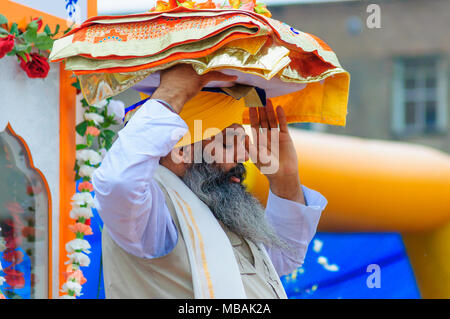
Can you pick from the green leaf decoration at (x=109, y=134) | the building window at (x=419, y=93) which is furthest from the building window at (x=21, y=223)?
the building window at (x=419, y=93)

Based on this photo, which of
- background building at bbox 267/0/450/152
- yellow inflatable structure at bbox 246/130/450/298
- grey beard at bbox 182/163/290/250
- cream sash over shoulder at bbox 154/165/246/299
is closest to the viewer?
cream sash over shoulder at bbox 154/165/246/299

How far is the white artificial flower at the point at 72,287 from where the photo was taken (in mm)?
2650

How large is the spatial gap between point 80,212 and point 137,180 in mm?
1197

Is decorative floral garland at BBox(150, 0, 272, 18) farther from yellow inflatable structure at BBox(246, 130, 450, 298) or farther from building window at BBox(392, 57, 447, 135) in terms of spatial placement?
building window at BBox(392, 57, 447, 135)

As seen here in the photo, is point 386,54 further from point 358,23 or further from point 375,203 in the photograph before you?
point 375,203

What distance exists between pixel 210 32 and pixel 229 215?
0.68m

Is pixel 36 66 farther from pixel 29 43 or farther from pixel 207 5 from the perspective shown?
pixel 207 5

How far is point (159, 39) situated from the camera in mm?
1778

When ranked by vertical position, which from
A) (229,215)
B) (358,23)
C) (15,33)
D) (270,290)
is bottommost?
(270,290)

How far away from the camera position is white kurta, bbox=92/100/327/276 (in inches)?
64.2

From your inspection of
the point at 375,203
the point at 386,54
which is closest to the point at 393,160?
the point at 375,203

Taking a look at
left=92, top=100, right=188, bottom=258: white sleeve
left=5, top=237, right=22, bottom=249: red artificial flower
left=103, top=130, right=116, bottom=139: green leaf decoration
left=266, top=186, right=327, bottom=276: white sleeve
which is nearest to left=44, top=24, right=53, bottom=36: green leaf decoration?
left=103, top=130, right=116, bottom=139: green leaf decoration

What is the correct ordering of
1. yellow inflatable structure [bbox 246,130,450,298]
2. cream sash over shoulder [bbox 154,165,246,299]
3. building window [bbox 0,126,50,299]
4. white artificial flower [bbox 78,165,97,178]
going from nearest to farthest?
cream sash over shoulder [bbox 154,165,246,299] → building window [bbox 0,126,50,299] → white artificial flower [bbox 78,165,97,178] → yellow inflatable structure [bbox 246,130,450,298]

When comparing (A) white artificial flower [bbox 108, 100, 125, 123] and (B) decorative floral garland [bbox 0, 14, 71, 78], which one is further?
(A) white artificial flower [bbox 108, 100, 125, 123]
